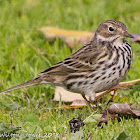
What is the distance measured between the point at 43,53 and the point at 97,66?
2117 mm

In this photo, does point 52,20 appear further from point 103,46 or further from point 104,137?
point 104,137

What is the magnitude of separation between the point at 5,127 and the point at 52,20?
5312 mm

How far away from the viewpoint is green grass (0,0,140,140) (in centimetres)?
593

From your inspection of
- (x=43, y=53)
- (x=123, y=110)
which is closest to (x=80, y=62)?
(x=123, y=110)

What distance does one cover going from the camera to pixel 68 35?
9.12 metres

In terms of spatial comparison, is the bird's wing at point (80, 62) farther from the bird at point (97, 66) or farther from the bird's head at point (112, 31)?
the bird's head at point (112, 31)

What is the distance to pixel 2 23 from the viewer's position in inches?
393

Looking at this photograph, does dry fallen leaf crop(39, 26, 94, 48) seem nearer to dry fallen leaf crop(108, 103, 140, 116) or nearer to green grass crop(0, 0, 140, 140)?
green grass crop(0, 0, 140, 140)

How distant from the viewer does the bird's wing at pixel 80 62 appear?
22.1 feet

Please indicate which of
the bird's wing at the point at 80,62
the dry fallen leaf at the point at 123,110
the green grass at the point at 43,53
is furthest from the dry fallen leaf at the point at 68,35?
the dry fallen leaf at the point at 123,110

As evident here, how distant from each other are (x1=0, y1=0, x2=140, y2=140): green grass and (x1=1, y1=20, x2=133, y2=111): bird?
33 centimetres

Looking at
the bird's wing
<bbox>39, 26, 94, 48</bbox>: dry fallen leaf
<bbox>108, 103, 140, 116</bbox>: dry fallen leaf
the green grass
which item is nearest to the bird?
the bird's wing

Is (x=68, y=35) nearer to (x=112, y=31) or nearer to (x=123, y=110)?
(x=112, y=31)

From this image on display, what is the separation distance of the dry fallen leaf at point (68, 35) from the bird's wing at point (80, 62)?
1.79m
